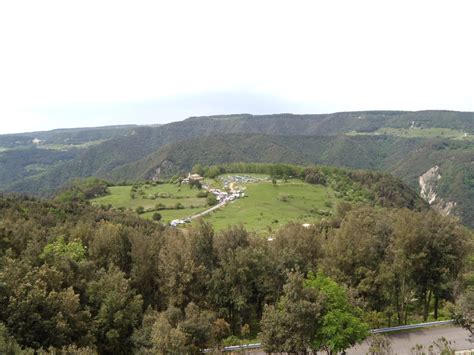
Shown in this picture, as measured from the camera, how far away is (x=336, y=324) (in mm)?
23953

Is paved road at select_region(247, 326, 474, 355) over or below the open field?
over

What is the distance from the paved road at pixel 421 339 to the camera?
97.9 ft

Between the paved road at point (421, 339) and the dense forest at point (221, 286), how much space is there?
221 cm

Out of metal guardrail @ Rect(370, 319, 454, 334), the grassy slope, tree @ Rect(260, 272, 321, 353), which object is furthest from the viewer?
the grassy slope

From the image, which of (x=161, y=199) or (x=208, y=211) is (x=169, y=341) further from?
(x=161, y=199)

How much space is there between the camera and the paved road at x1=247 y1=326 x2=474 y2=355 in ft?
97.9

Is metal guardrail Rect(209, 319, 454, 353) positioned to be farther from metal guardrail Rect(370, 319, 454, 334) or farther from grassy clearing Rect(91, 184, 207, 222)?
grassy clearing Rect(91, 184, 207, 222)

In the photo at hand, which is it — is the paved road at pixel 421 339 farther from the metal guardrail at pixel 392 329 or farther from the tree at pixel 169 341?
the tree at pixel 169 341

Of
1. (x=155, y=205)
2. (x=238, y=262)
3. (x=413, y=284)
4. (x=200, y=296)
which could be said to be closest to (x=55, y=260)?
(x=200, y=296)

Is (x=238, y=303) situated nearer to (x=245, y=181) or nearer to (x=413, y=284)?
(x=413, y=284)

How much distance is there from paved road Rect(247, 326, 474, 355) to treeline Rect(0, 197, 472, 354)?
2.19 meters

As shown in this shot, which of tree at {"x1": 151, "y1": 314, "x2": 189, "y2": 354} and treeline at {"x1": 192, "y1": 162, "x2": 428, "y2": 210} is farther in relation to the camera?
treeline at {"x1": 192, "y1": 162, "x2": 428, "y2": 210}

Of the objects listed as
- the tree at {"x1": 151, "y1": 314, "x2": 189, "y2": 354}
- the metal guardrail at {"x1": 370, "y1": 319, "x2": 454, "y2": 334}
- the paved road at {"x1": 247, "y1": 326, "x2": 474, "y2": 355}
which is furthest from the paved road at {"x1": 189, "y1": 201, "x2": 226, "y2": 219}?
the tree at {"x1": 151, "y1": 314, "x2": 189, "y2": 354}

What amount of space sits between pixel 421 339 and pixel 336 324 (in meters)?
12.9
